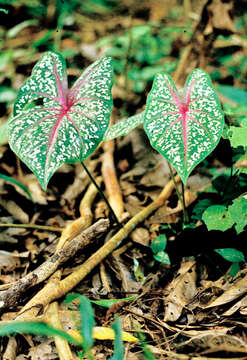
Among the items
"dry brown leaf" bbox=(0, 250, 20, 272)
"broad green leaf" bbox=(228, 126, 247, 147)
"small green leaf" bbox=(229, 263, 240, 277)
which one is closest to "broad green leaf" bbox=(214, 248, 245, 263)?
"small green leaf" bbox=(229, 263, 240, 277)

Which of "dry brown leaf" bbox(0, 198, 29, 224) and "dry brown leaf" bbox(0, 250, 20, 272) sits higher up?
"dry brown leaf" bbox(0, 198, 29, 224)

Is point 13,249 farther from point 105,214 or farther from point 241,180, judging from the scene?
point 241,180

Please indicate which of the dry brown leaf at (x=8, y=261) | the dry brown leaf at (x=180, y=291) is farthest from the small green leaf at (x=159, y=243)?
the dry brown leaf at (x=8, y=261)

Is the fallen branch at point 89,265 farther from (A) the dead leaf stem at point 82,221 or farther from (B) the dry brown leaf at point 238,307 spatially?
(B) the dry brown leaf at point 238,307

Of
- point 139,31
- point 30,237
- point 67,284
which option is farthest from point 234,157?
point 139,31

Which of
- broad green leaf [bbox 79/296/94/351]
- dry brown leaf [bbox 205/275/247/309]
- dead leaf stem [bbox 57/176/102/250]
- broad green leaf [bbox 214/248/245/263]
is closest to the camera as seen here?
broad green leaf [bbox 79/296/94/351]

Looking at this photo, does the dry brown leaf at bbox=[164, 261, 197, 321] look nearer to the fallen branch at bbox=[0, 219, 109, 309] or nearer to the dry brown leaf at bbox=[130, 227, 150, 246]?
the dry brown leaf at bbox=[130, 227, 150, 246]
